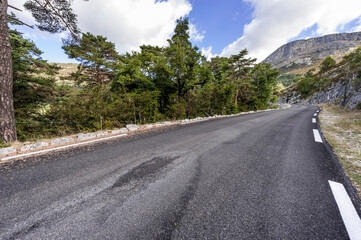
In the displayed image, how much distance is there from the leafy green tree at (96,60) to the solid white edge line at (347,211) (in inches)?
567

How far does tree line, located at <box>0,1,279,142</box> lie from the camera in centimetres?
522

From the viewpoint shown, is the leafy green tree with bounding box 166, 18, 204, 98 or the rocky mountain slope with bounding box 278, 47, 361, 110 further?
the rocky mountain slope with bounding box 278, 47, 361, 110

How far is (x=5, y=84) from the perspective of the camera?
11.6ft

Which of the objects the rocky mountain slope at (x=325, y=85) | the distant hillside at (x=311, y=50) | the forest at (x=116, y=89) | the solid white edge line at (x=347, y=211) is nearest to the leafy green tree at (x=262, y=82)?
the forest at (x=116, y=89)

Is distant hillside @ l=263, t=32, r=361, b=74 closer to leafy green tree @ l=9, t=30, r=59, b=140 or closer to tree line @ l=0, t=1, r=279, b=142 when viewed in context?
tree line @ l=0, t=1, r=279, b=142

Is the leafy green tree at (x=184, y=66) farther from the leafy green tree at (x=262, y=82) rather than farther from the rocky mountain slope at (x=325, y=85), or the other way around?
the rocky mountain slope at (x=325, y=85)

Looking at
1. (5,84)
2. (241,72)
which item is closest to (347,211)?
(5,84)

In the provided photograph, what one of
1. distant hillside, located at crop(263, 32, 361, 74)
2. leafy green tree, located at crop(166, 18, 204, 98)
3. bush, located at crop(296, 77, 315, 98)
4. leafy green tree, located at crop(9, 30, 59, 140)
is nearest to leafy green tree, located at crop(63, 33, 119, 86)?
leafy green tree, located at crop(9, 30, 59, 140)

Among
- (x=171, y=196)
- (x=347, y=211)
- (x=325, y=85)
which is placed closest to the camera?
(x=347, y=211)

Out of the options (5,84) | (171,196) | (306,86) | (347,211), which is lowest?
(347,211)

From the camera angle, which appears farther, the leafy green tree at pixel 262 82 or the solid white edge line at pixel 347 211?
the leafy green tree at pixel 262 82

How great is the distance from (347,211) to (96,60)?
15.6m

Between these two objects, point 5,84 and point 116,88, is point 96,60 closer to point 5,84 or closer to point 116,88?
point 116,88

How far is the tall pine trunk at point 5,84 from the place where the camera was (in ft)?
11.4
